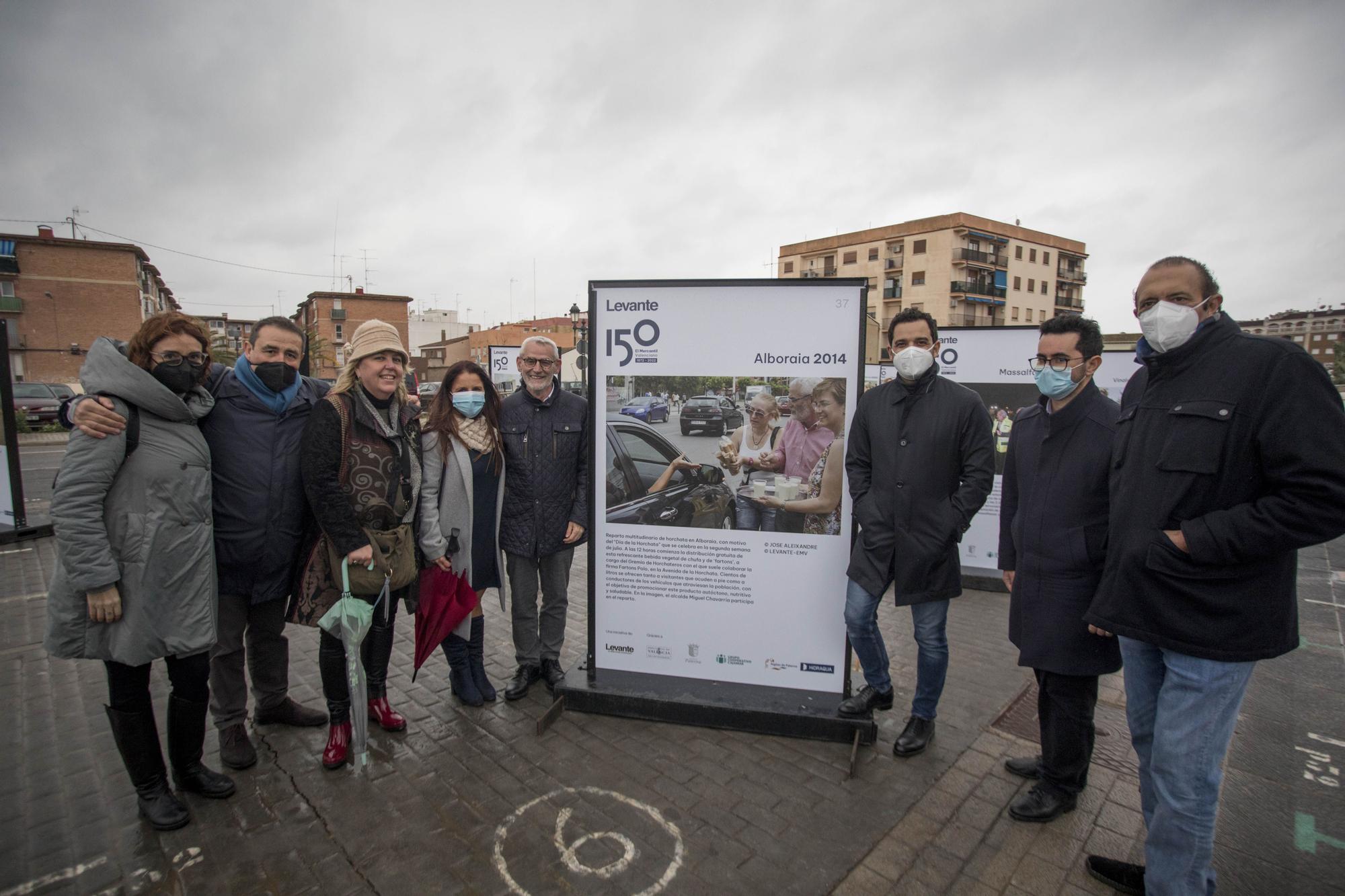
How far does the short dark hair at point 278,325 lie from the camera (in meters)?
3.12

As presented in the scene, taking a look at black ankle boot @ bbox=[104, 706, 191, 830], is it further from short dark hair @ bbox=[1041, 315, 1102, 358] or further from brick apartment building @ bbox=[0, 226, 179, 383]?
brick apartment building @ bbox=[0, 226, 179, 383]

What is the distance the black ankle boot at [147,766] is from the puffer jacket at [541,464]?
1805mm

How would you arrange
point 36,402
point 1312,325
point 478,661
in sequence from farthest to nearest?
1. point 1312,325
2. point 36,402
3. point 478,661

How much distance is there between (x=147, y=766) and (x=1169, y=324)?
4422 mm

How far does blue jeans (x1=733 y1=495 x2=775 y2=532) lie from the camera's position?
3361 millimetres

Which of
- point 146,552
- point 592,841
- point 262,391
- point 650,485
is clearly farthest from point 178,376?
point 592,841

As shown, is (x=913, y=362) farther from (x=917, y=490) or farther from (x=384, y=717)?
(x=384, y=717)

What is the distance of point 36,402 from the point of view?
2272cm

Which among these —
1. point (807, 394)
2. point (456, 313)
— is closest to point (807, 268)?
point (456, 313)

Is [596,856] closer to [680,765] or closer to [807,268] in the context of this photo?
[680,765]

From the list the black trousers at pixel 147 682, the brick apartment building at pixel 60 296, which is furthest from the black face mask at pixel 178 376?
the brick apartment building at pixel 60 296

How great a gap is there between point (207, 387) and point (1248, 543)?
4.20 m

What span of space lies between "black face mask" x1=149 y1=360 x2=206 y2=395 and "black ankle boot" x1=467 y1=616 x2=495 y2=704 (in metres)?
1.94

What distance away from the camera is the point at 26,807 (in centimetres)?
280
